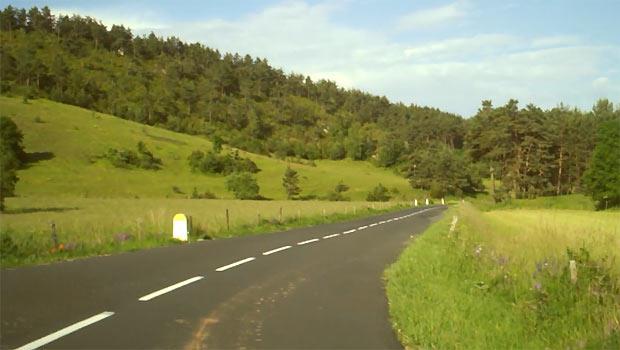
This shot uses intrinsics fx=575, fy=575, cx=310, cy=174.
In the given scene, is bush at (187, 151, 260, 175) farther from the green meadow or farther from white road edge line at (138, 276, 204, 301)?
white road edge line at (138, 276, 204, 301)

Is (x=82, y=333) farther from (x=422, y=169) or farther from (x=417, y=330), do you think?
(x=422, y=169)

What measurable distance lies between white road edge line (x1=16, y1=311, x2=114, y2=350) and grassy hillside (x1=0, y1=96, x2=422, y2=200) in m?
67.1

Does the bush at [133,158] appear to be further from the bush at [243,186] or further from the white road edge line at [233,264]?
the white road edge line at [233,264]

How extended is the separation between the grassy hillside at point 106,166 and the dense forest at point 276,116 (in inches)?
592

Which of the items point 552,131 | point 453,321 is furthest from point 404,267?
point 552,131

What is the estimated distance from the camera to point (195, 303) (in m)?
8.60

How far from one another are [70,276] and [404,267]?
22.6ft

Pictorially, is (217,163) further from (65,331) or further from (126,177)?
(65,331)

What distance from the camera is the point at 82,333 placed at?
6.58m

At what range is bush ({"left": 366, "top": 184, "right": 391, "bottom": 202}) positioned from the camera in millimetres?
99312

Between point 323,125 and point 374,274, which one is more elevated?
point 323,125

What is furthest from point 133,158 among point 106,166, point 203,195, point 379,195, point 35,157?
point 379,195

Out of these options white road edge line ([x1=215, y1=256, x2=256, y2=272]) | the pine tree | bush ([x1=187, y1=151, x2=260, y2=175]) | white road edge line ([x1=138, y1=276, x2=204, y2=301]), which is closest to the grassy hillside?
bush ([x1=187, y1=151, x2=260, y2=175])

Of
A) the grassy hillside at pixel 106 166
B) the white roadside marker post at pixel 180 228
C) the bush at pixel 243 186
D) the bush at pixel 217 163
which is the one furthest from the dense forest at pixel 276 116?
the white roadside marker post at pixel 180 228
